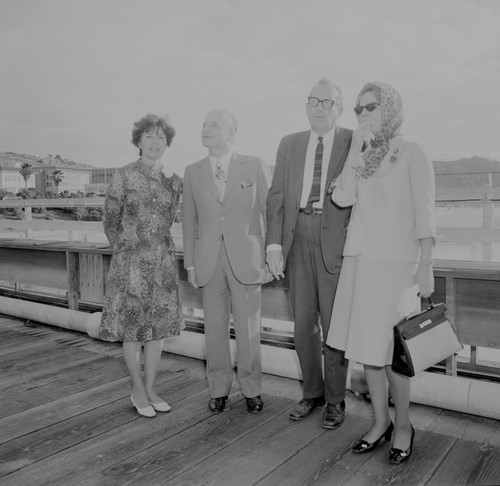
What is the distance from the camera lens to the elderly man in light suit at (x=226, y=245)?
8.68 ft

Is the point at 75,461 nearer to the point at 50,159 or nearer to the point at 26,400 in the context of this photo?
the point at 26,400

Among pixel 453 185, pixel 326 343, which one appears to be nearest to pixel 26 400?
pixel 326 343

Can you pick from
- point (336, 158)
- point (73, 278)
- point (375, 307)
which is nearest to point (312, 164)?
point (336, 158)

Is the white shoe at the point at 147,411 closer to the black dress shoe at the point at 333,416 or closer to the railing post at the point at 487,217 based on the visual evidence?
the black dress shoe at the point at 333,416

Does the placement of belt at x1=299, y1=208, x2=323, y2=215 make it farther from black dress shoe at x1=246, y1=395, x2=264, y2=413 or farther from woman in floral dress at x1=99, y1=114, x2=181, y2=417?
black dress shoe at x1=246, y1=395, x2=264, y2=413

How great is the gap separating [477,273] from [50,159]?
12549cm

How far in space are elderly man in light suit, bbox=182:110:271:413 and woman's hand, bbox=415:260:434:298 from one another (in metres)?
0.91

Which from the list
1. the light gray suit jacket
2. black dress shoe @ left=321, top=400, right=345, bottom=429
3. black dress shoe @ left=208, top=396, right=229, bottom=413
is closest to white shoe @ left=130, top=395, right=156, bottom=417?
black dress shoe @ left=208, top=396, right=229, bottom=413

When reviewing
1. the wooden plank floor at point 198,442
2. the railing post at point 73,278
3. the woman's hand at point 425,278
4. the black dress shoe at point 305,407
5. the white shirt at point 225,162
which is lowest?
the wooden plank floor at point 198,442

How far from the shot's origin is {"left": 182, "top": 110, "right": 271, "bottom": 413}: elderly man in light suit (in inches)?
104

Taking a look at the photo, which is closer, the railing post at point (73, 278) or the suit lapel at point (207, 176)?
the suit lapel at point (207, 176)

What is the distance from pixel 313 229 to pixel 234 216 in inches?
17.2

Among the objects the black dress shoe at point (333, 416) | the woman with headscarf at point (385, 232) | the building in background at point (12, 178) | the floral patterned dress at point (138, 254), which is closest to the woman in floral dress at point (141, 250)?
the floral patterned dress at point (138, 254)

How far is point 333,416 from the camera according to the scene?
2.46m
